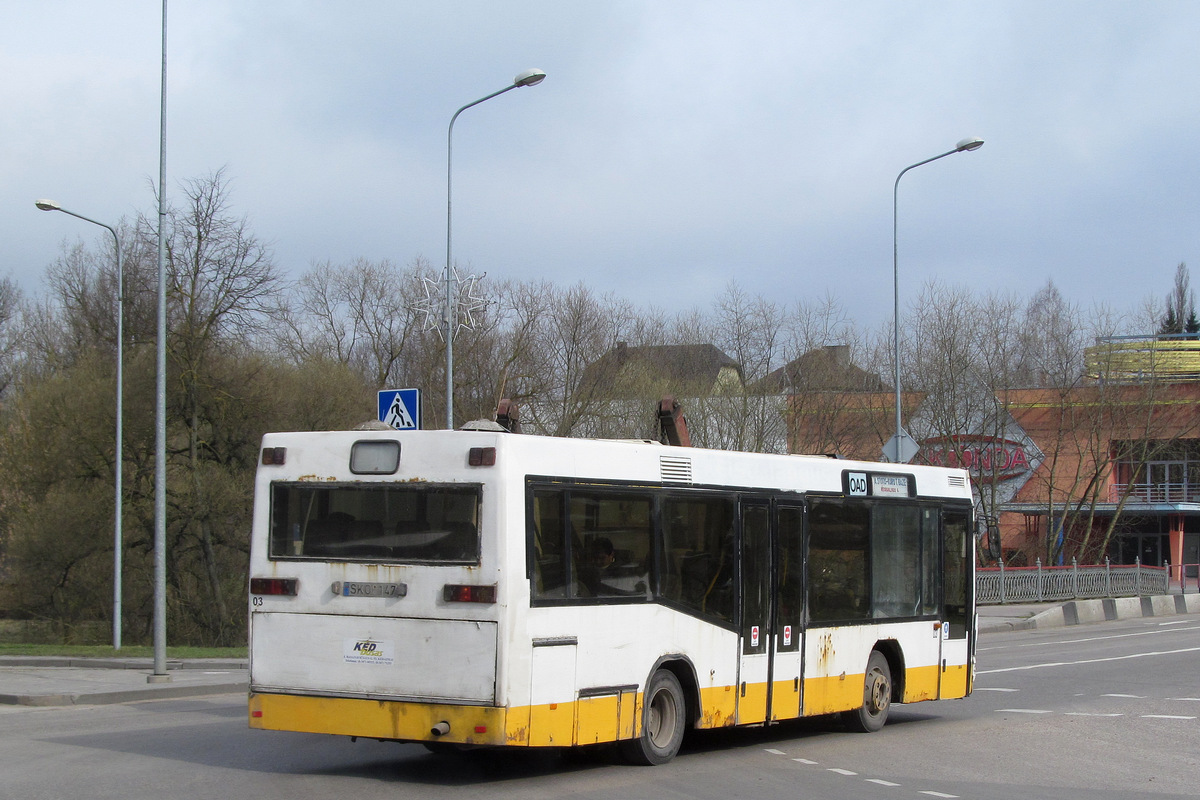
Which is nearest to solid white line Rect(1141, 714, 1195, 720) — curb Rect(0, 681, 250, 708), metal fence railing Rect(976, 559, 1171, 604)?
curb Rect(0, 681, 250, 708)

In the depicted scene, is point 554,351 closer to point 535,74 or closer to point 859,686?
point 535,74

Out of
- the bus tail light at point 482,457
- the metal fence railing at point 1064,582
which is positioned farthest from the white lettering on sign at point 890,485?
the metal fence railing at point 1064,582

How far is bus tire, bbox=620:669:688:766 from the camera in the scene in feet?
32.4

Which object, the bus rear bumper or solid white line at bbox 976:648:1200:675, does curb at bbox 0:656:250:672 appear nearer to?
the bus rear bumper

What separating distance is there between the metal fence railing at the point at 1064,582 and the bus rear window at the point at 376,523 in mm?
27519

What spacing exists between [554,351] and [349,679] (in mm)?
27827

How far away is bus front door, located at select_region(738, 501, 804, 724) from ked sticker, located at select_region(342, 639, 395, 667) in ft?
10.9

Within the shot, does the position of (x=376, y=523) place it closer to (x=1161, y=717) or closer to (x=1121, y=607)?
(x=1161, y=717)

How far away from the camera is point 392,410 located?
16.0 m

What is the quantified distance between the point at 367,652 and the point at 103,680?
33.6 feet

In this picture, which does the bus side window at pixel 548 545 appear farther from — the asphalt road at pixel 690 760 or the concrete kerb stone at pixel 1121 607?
the concrete kerb stone at pixel 1121 607

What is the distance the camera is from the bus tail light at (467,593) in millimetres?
8625

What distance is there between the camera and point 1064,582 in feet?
121

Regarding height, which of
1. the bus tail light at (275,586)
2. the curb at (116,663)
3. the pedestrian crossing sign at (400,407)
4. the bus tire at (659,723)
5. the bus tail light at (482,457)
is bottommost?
the curb at (116,663)
